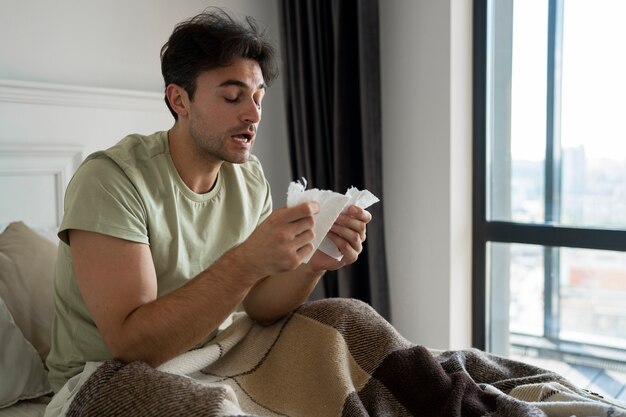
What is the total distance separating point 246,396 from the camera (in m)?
1.29

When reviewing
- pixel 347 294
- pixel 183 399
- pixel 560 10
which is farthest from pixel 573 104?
pixel 183 399

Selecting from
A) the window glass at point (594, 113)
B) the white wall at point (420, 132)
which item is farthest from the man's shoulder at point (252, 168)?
the window glass at point (594, 113)

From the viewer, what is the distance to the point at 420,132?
2.65 m

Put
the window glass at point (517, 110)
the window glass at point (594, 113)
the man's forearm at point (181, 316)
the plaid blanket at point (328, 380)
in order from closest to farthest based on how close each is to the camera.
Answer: the plaid blanket at point (328, 380), the man's forearm at point (181, 316), the window glass at point (594, 113), the window glass at point (517, 110)

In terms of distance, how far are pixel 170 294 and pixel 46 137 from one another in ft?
3.37

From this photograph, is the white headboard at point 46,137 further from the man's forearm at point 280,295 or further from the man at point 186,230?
the man's forearm at point 280,295

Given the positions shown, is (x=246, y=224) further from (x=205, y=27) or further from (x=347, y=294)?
(x=347, y=294)

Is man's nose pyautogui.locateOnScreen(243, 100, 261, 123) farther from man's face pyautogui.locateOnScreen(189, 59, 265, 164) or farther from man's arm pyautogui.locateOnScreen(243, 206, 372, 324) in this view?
man's arm pyautogui.locateOnScreen(243, 206, 372, 324)

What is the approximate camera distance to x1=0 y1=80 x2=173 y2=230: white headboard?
1900 mm

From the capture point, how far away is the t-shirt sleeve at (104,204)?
1262 mm

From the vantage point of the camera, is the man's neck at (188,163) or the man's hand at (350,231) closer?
the man's hand at (350,231)

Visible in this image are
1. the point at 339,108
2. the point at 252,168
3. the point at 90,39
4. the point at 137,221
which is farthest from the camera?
the point at 339,108

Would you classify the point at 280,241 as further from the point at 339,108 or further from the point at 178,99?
the point at 339,108

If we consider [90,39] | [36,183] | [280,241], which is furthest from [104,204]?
[90,39]
